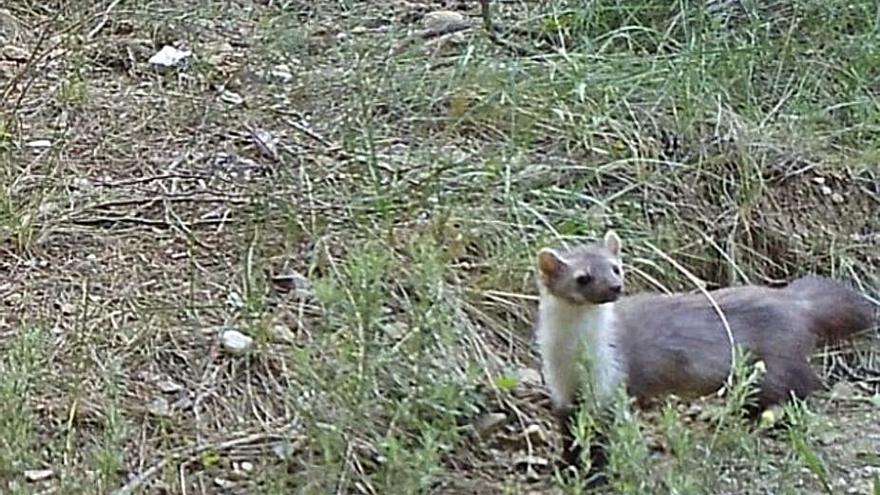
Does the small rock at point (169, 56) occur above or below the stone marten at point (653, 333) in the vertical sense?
below

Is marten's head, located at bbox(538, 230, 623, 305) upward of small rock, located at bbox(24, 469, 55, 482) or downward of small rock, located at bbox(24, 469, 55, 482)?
upward

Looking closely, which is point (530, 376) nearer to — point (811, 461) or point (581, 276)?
point (581, 276)

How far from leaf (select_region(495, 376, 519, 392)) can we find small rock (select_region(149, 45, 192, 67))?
172cm

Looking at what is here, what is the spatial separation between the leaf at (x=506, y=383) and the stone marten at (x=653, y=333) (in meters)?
0.10

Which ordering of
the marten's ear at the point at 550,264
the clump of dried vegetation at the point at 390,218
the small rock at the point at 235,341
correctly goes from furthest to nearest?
the small rock at the point at 235,341 → the marten's ear at the point at 550,264 → the clump of dried vegetation at the point at 390,218

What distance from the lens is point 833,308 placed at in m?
3.21

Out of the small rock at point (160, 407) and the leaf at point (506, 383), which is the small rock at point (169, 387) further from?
the leaf at point (506, 383)

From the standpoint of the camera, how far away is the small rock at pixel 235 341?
3.09 m

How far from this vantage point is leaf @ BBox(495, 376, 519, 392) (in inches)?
120

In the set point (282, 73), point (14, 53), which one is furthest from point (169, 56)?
point (14, 53)

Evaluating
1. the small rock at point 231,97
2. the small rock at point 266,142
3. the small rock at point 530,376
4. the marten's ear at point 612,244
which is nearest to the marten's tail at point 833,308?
the marten's ear at point 612,244

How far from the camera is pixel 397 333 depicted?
9.87 feet

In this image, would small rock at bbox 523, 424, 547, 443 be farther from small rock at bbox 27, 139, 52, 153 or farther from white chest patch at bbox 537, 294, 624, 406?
small rock at bbox 27, 139, 52, 153

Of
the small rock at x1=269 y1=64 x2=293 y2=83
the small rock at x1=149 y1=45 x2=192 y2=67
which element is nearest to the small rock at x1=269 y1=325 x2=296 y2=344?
the small rock at x1=269 y1=64 x2=293 y2=83
